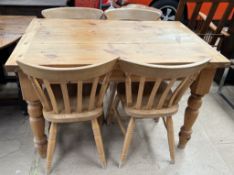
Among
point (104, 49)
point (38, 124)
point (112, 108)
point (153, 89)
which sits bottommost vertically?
point (112, 108)

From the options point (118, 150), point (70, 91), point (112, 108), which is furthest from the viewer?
point (112, 108)

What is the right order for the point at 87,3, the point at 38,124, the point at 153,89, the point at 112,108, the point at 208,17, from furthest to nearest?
the point at 87,3
the point at 208,17
the point at 112,108
the point at 38,124
the point at 153,89

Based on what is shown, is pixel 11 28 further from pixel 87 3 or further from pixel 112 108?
pixel 87 3

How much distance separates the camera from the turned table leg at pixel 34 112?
1.23 metres

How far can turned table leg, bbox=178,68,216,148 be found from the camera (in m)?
1.41

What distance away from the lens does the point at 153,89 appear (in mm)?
1266

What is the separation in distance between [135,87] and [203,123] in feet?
3.00

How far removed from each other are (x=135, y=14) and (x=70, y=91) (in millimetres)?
1039

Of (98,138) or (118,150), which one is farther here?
(118,150)

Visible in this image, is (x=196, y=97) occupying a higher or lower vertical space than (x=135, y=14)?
lower

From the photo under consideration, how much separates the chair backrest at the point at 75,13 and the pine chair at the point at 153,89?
2.62 ft

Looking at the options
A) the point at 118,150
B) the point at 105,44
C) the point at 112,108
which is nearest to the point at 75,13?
the point at 105,44

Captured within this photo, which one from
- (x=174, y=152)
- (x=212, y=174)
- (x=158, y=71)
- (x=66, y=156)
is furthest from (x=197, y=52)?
(x=66, y=156)

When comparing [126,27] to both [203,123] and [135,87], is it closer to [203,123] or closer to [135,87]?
[135,87]
